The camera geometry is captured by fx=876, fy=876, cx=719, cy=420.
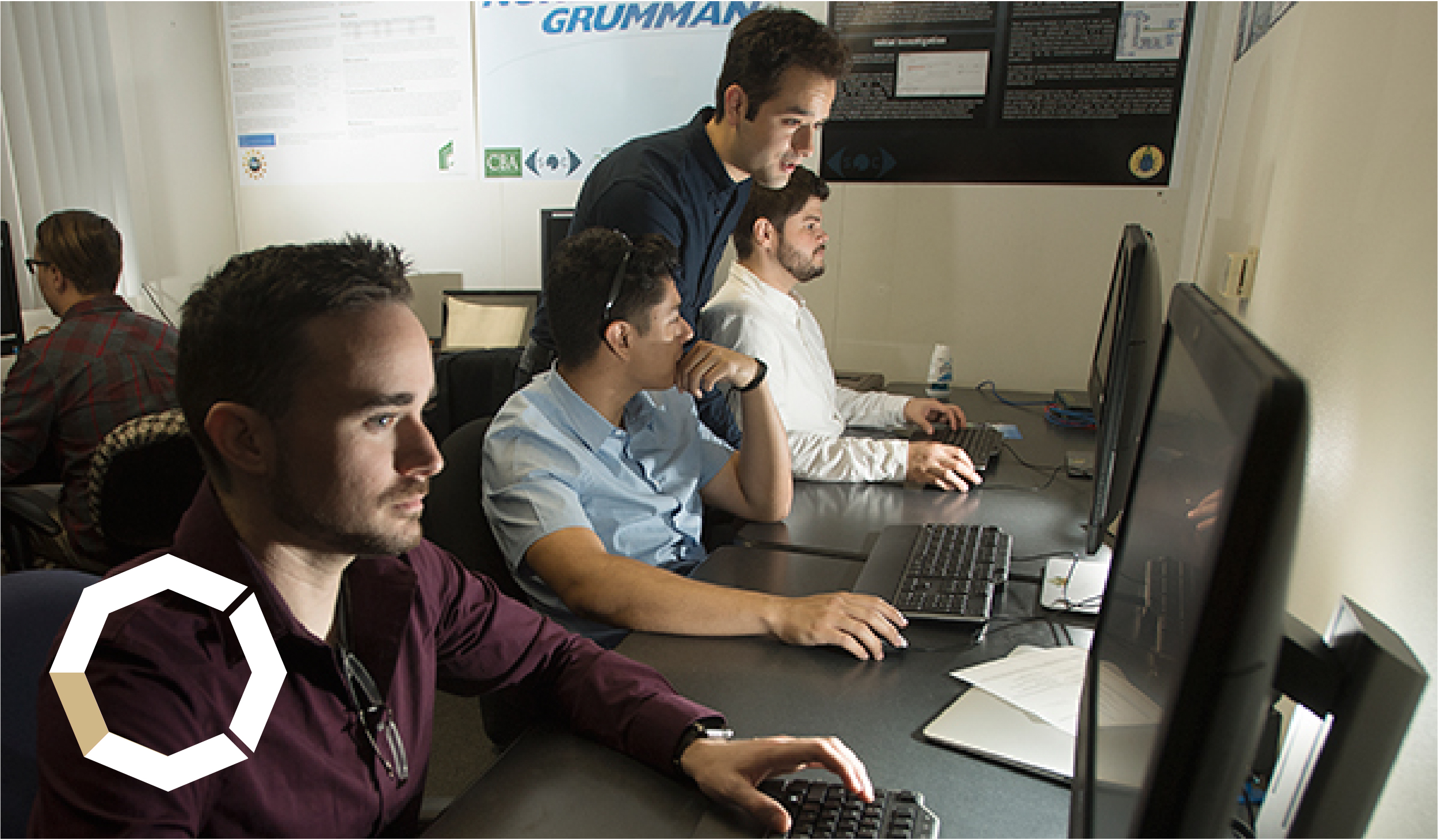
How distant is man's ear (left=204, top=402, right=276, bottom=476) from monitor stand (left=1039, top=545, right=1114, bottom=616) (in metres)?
1.02

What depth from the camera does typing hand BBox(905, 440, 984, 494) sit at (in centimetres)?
186

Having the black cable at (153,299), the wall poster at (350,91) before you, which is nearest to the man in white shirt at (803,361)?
the wall poster at (350,91)

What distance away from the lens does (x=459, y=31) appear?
145 inches

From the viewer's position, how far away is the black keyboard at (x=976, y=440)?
1992 millimetres

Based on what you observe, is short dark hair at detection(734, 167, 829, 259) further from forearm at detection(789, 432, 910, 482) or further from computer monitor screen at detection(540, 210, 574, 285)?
computer monitor screen at detection(540, 210, 574, 285)

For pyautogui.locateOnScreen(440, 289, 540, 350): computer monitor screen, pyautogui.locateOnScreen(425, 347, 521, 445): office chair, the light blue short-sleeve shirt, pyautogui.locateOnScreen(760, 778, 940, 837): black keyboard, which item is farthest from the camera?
pyautogui.locateOnScreen(440, 289, 540, 350): computer monitor screen

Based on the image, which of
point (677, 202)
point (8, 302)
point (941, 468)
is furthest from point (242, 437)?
point (8, 302)

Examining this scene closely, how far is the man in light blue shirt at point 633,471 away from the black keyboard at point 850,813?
283 mm

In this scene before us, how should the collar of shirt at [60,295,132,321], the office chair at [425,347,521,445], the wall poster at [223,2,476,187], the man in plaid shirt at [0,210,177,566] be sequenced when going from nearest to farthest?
the man in plaid shirt at [0,210,177,566], the collar of shirt at [60,295,132,321], the office chair at [425,347,521,445], the wall poster at [223,2,476,187]

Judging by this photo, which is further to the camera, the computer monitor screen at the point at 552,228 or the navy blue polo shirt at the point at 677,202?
the computer monitor screen at the point at 552,228

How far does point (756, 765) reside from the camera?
2.75ft

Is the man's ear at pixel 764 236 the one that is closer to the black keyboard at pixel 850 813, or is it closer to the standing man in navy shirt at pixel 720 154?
the standing man in navy shirt at pixel 720 154

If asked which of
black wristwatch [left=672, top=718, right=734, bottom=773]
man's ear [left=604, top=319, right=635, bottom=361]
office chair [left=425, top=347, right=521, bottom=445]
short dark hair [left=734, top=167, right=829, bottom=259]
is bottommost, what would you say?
office chair [left=425, top=347, right=521, bottom=445]

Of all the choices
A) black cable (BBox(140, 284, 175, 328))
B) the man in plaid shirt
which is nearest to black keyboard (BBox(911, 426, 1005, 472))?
the man in plaid shirt
